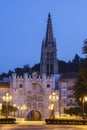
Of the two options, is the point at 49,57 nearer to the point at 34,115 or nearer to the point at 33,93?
the point at 33,93

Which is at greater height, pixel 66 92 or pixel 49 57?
pixel 49 57

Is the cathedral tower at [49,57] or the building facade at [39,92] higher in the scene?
the cathedral tower at [49,57]

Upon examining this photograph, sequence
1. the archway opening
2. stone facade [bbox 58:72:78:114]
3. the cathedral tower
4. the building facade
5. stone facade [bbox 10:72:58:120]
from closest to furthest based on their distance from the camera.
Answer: the building facade
stone facade [bbox 10:72:58:120]
the archway opening
stone facade [bbox 58:72:78:114]
the cathedral tower

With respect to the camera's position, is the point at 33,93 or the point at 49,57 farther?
the point at 49,57

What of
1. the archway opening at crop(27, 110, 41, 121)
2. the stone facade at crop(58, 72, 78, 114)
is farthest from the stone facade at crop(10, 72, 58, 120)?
the stone facade at crop(58, 72, 78, 114)

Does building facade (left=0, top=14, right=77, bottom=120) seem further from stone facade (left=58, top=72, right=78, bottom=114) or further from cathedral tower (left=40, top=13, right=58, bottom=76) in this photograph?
cathedral tower (left=40, top=13, right=58, bottom=76)

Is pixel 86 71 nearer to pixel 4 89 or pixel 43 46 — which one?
pixel 4 89

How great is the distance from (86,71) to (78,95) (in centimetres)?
2431

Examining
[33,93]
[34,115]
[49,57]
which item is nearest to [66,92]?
[33,93]

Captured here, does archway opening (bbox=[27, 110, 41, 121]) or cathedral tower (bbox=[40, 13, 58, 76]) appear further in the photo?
cathedral tower (bbox=[40, 13, 58, 76])

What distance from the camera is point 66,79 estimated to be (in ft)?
559

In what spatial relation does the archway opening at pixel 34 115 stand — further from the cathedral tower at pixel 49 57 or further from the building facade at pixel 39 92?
the cathedral tower at pixel 49 57

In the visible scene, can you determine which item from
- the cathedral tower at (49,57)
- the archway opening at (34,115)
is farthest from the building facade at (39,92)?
the cathedral tower at (49,57)

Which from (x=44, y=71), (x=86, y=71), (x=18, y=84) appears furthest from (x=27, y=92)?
(x=86, y=71)
